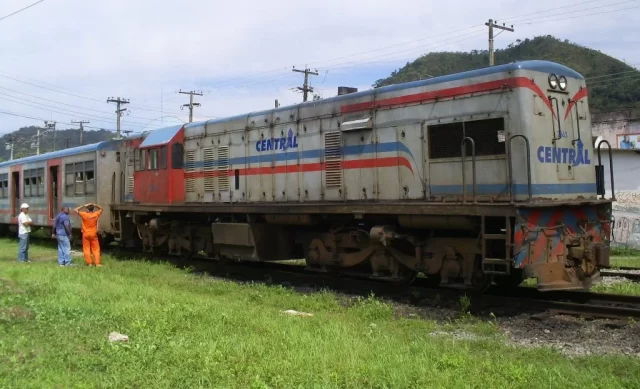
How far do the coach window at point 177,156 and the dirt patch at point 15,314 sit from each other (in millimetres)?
7189

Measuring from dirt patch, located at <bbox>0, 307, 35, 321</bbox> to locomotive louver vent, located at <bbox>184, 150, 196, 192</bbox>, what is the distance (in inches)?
275

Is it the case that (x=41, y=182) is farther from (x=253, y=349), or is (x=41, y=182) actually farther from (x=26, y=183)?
(x=253, y=349)

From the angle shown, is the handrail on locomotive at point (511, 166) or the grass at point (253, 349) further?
the handrail on locomotive at point (511, 166)

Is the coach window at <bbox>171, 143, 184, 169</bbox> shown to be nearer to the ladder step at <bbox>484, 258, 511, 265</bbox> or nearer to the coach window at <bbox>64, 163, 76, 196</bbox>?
the coach window at <bbox>64, 163, 76, 196</bbox>

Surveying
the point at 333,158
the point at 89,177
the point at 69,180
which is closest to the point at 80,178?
the point at 89,177

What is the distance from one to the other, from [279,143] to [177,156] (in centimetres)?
385

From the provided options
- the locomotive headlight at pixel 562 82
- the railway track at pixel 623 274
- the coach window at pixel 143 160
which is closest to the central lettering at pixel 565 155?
the locomotive headlight at pixel 562 82

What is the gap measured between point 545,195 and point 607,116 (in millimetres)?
30361

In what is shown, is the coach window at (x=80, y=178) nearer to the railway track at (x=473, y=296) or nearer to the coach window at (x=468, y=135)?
the railway track at (x=473, y=296)

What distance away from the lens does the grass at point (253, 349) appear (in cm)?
502

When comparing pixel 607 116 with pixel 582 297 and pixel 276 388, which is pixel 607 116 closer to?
pixel 582 297

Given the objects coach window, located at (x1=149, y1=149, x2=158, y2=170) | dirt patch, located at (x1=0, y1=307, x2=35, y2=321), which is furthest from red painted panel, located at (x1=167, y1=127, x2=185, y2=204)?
dirt patch, located at (x1=0, y1=307, x2=35, y2=321)

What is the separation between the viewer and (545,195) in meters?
8.52

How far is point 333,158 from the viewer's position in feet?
36.1
